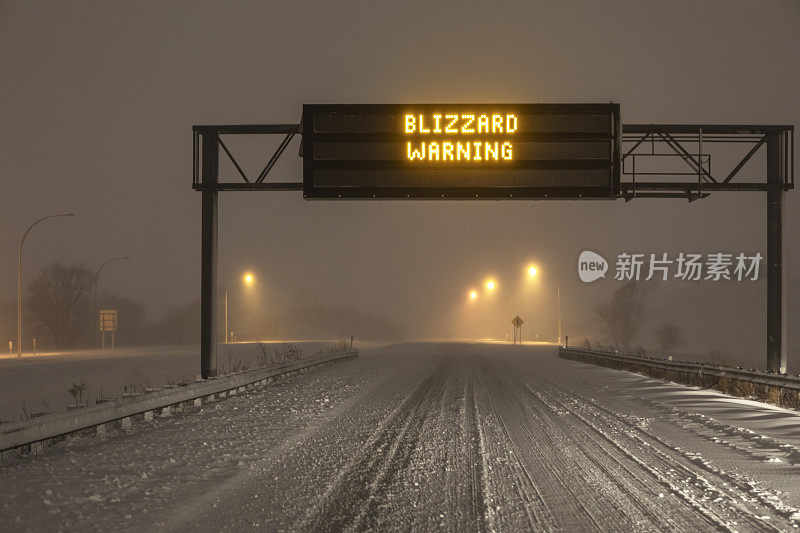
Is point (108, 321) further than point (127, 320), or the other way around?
point (127, 320)

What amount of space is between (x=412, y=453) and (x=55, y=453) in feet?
16.0

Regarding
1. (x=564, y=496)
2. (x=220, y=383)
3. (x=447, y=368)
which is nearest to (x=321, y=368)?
(x=447, y=368)

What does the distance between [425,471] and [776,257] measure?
1697cm

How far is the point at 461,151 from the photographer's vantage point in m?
19.7

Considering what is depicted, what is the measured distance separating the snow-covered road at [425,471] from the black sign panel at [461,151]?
22.2 ft

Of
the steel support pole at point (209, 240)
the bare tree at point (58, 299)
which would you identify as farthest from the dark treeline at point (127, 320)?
the steel support pole at point (209, 240)

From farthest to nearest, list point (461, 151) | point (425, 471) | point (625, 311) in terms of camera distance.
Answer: point (625, 311) → point (461, 151) → point (425, 471)

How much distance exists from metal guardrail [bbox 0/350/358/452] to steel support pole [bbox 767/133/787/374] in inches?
582

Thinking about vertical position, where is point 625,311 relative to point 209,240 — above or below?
below

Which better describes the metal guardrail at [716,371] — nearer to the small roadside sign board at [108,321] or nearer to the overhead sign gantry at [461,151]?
the overhead sign gantry at [461,151]

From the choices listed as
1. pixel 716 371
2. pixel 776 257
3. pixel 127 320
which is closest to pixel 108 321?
pixel 716 371

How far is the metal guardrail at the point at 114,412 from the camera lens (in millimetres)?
9172

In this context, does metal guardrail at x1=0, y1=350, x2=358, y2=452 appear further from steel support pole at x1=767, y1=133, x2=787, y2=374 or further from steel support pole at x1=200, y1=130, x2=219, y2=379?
steel support pole at x1=767, y1=133, x2=787, y2=374

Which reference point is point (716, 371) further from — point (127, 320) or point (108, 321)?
point (127, 320)
